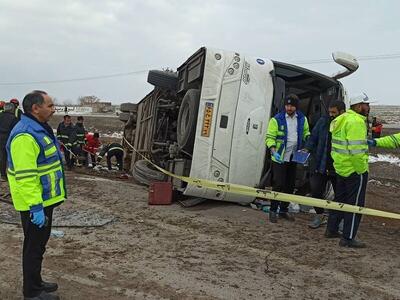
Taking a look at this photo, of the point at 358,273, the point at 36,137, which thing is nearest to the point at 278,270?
the point at 358,273

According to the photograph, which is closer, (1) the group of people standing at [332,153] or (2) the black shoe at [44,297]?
(2) the black shoe at [44,297]

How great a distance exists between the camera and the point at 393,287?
12.7 feet

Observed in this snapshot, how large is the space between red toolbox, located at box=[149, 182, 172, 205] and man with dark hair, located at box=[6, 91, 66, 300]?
3393mm

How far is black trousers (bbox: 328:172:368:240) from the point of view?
16.3 ft

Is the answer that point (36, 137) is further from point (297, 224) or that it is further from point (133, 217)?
point (297, 224)

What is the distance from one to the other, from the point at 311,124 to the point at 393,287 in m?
3.82

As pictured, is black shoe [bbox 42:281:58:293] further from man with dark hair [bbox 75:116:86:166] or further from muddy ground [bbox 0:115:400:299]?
man with dark hair [bbox 75:116:86:166]

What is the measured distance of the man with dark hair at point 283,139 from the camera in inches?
235

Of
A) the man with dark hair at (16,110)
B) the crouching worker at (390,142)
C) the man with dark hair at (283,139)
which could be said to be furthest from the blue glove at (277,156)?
the man with dark hair at (16,110)

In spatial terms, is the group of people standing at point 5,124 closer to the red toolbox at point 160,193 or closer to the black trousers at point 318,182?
the red toolbox at point 160,193

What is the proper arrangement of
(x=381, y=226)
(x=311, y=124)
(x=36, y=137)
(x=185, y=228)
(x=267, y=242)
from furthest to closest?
(x=311, y=124) < (x=381, y=226) < (x=185, y=228) < (x=267, y=242) < (x=36, y=137)


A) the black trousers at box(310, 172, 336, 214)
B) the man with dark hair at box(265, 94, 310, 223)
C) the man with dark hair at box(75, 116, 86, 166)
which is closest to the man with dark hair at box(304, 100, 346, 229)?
the black trousers at box(310, 172, 336, 214)

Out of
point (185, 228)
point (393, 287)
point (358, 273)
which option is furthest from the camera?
point (185, 228)

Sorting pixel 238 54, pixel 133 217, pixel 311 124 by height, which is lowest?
pixel 133 217
